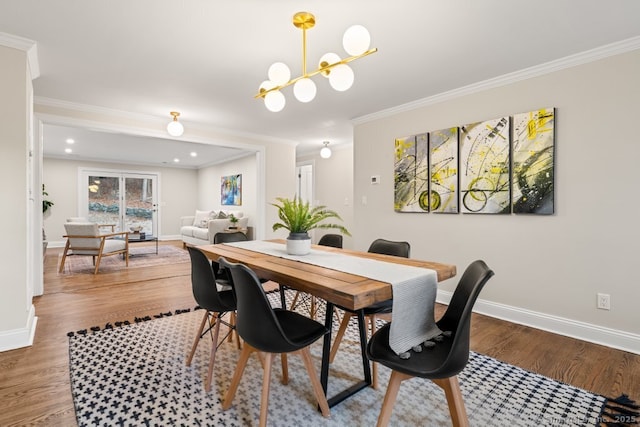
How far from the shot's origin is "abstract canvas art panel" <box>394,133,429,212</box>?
364 centimetres

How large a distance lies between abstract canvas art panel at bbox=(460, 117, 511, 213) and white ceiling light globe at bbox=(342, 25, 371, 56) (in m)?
1.98

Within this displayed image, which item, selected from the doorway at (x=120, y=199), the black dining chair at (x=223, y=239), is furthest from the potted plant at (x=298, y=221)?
the doorway at (x=120, y=199)

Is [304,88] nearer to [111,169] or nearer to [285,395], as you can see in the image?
[285,395]

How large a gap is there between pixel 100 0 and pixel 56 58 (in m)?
1.17

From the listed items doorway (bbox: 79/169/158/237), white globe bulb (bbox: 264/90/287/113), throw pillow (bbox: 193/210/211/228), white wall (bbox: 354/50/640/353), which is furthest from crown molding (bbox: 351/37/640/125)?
doorway (bbox: 79/169/158/237)

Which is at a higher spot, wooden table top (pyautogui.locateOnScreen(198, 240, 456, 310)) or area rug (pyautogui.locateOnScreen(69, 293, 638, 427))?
wooden table top (pyautogui.locateOnScreen(198, 240, 456, 310))

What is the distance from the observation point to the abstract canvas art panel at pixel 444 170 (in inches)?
132

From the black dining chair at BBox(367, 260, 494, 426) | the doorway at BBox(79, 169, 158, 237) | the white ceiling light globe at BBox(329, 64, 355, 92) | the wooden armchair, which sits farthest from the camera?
the doorway at BBox(79, 169, 158, 237)

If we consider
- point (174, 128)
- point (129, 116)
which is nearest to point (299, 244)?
point (174, 128)

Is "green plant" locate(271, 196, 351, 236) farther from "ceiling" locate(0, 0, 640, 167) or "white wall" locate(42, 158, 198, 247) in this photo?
"white wall" locate(42, 158, 198, 247)

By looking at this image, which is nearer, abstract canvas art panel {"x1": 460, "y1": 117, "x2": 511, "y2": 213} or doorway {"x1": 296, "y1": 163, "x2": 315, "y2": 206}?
abstract canvas art panel {"x1": 460, "y1": 117, "x2": 511, "y2": 213}

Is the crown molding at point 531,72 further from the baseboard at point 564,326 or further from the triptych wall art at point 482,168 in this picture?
the baseboard at point 564,326

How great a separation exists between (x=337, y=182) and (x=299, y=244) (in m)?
4.58

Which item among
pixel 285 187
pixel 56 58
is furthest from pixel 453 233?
pixel 56 58
